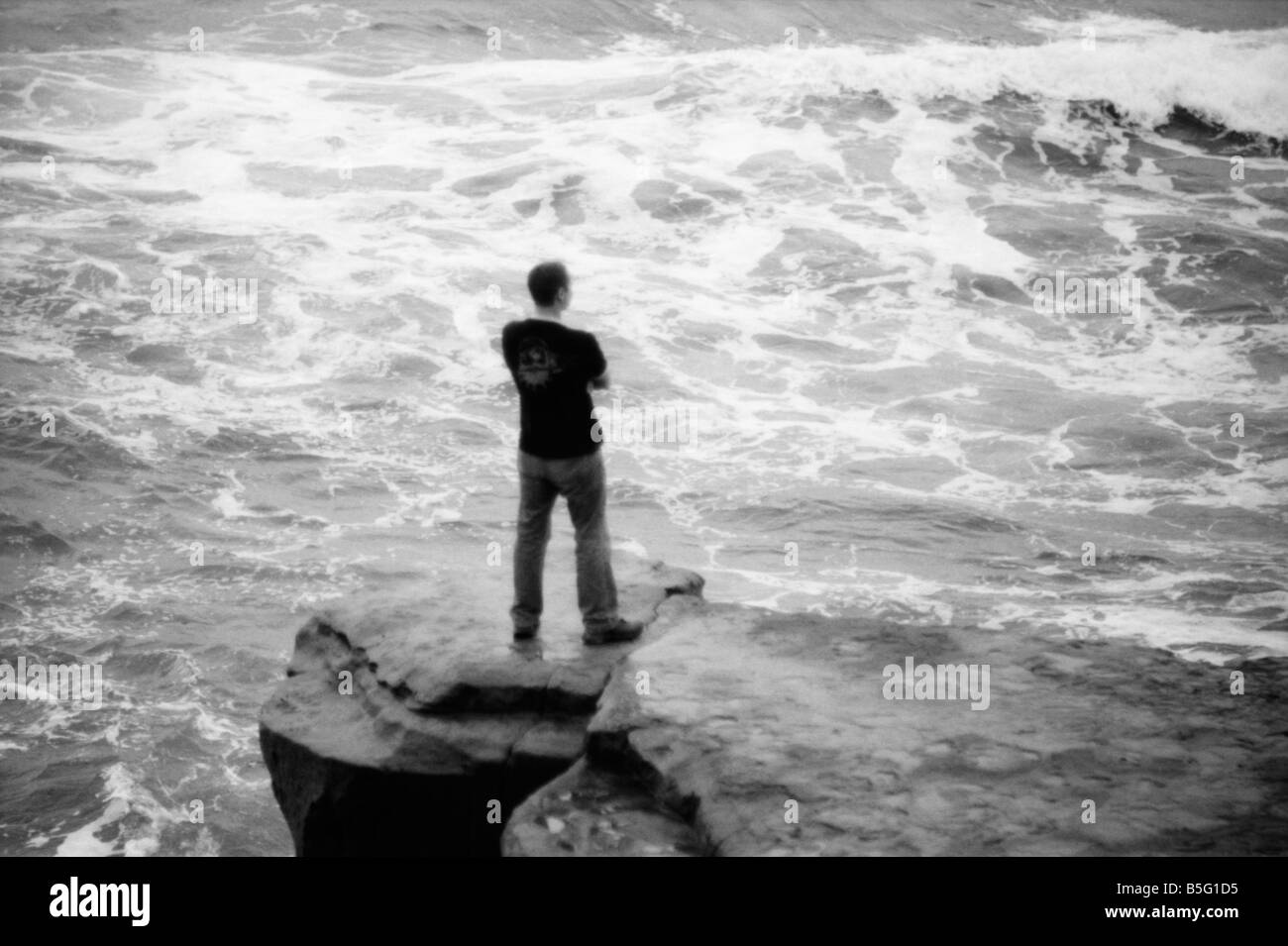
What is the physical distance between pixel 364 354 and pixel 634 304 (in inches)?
126

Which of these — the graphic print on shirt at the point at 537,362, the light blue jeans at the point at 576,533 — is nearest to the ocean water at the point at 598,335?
the light blue jeans at the point at 576,533

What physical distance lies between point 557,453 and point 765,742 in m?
1.46

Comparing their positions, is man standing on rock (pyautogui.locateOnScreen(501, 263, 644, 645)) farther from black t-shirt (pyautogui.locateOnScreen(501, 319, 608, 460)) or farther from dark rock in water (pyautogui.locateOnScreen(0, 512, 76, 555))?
dark rock in water (pyautogui.locateOnScreen(0, 512, 76, 555))

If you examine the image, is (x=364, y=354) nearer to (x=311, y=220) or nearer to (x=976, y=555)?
(x=311, y=220)

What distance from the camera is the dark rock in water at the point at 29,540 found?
10.4 meters

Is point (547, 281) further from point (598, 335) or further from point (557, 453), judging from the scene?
point (598, 335)

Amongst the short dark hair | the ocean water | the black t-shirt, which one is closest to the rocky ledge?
the ocean water

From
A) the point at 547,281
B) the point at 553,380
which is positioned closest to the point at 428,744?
the point at 553,380

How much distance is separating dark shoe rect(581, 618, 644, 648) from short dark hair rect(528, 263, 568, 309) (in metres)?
1.51

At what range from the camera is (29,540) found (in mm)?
10469

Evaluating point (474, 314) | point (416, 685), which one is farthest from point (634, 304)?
point (416, 685)

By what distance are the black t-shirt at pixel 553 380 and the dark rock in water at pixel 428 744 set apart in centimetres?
98

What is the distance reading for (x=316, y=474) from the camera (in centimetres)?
1184

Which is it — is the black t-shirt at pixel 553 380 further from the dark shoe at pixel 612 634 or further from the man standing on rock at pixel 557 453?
the dark shoe at pixel 612 634
